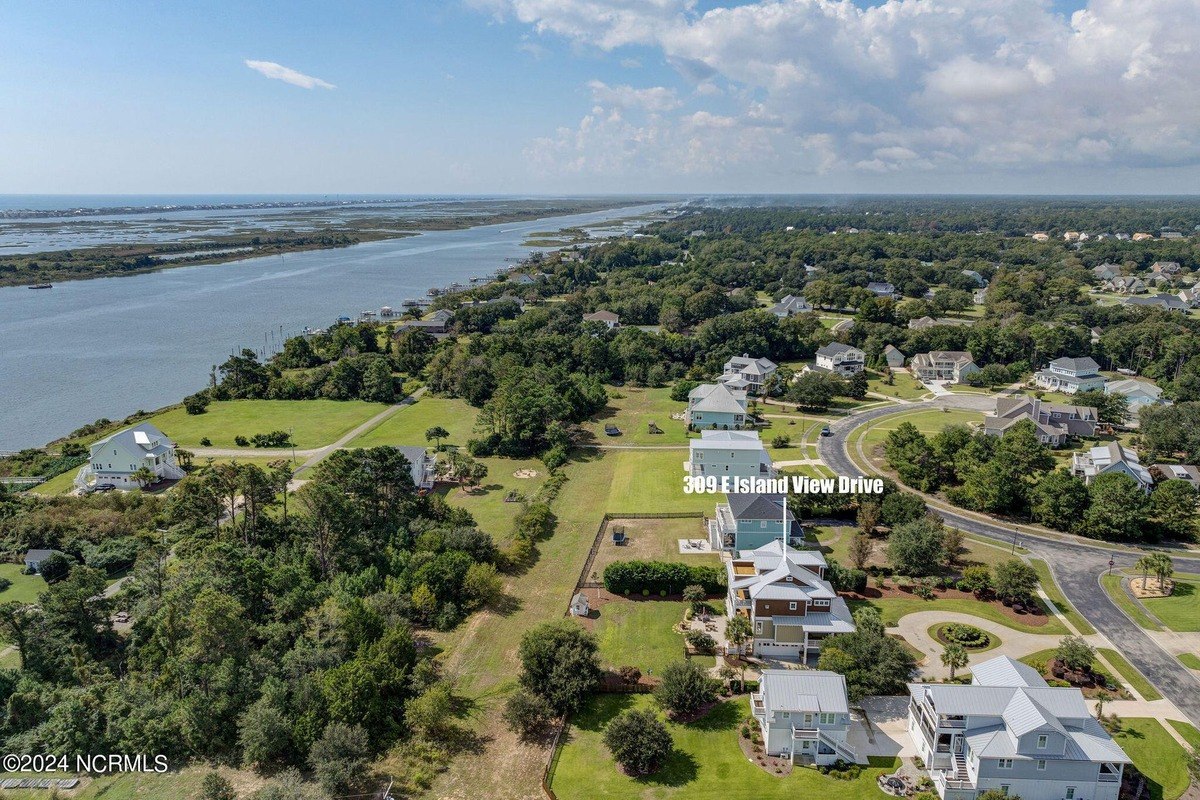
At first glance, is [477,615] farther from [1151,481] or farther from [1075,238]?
[1075,238]

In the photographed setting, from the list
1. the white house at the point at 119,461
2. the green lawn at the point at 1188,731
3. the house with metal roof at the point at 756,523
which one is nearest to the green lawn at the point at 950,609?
the house with metal roof at the point at 756,523

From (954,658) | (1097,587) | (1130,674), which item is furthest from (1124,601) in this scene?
(954,658)

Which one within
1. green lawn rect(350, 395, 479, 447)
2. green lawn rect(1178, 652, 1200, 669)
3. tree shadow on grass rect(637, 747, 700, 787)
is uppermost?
green lawn rect(350, 395, 479, 447)

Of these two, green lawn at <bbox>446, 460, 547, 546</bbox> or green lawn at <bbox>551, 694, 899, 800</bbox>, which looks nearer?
green lawn at <bbox>551, 694, 899, 800</bbox>

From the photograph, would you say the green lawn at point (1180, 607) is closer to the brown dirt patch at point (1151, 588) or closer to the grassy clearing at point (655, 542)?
the brown dirt patch at point (1151, 588)

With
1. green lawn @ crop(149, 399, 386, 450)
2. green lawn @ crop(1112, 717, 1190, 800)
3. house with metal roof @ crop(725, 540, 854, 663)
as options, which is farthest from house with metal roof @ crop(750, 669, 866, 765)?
green lawn @ crop(149, 399, 386, 450)

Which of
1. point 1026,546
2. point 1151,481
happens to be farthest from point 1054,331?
point 1026,546

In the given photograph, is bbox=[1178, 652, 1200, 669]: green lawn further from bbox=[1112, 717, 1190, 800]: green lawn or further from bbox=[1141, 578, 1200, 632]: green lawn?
bbox=[1112, 717, 1190, 800]: green lawn
